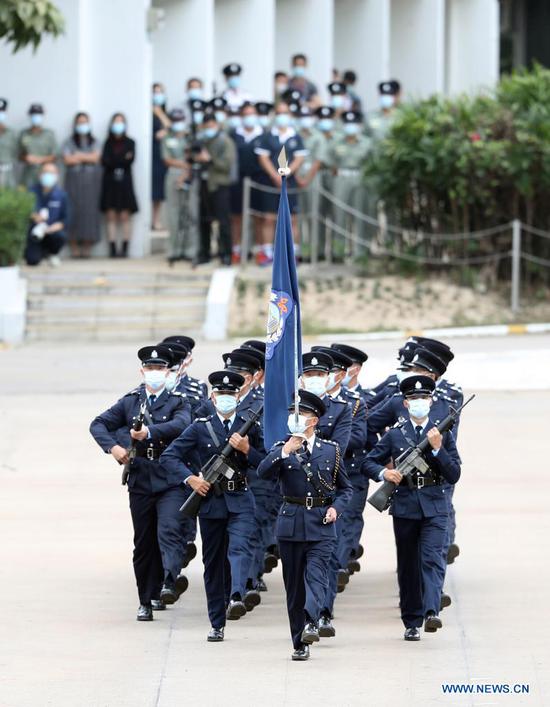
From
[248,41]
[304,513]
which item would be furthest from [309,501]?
[248,41]

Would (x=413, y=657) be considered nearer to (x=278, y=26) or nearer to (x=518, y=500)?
(x=518, y=500)

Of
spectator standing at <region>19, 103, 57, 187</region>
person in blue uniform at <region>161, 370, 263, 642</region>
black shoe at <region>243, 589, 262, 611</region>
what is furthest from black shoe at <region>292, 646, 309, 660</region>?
spectator standing at <region>19, 103, 57, 187</region>

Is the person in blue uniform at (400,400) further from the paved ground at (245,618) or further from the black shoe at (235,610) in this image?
the black shoe at (235,610)

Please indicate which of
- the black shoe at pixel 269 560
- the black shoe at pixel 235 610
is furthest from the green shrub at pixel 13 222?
the black shoe at pixel 235 610

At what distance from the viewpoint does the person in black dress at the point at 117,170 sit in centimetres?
2620

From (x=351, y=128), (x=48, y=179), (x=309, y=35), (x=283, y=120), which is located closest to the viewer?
(x=48, y=179)

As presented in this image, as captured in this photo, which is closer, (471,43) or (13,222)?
(13,222)

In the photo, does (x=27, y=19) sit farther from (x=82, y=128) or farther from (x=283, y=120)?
(x=283, y=120)

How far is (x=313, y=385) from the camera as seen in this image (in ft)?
36.8

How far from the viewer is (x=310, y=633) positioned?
10.2m

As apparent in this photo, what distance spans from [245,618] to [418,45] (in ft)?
91.6

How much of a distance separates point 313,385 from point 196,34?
62.3ft

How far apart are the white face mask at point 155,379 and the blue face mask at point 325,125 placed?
14489mm

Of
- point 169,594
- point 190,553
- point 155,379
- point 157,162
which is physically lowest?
point 169,594
